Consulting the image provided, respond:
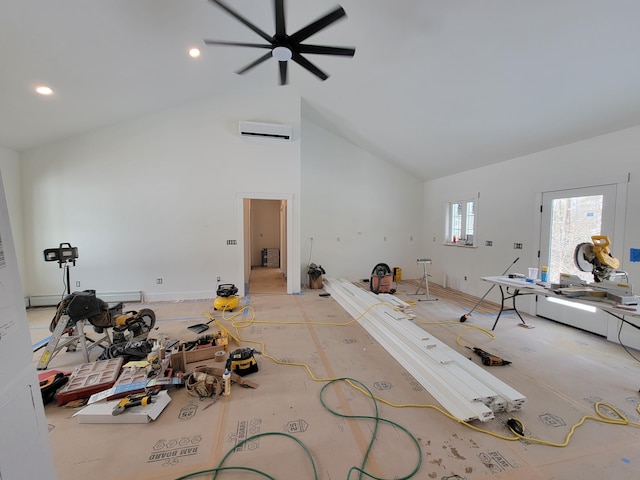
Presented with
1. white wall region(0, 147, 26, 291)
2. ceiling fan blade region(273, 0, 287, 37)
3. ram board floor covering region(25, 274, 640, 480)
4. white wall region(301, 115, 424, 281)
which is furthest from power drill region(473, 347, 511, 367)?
white wall region(0, 147, 26, 291)

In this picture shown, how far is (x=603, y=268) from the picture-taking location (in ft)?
9.00

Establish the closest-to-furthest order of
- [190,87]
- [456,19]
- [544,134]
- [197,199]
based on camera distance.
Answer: [456,19], [544,134], [190,87], [197,199]

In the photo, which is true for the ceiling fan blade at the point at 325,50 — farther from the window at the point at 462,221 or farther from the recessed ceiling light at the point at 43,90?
the window at the point at 462,221

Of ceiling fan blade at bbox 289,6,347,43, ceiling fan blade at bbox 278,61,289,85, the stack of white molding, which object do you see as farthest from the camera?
ceiling fan blade at bbox 278,61,289,85

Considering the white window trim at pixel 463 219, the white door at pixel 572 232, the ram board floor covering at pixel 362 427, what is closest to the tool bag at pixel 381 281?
the white window trim at pixel 463 219

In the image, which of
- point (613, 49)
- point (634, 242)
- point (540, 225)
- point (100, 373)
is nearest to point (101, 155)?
point (100, 373)

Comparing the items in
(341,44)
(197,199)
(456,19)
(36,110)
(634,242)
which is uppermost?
(341,44)

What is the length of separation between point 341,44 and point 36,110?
4.31 meters

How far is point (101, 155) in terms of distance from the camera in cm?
466

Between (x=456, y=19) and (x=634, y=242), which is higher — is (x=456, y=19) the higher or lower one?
the higher one

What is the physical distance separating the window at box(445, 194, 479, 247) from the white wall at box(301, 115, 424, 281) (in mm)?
993

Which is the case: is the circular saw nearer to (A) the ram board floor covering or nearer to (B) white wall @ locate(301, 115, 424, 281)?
(A) the ram board floor covering

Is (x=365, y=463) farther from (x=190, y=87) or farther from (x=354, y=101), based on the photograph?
(x=190, y=87)

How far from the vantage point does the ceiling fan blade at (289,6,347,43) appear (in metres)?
2.17
